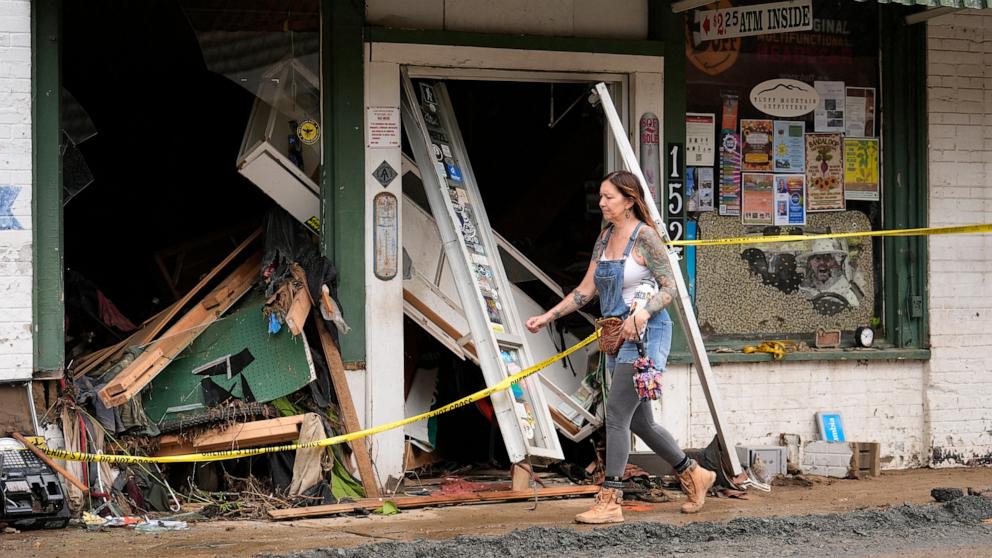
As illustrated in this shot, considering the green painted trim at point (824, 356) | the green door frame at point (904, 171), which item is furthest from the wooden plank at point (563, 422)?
the green door frame at point (904, 171)

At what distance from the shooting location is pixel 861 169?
9203 mm

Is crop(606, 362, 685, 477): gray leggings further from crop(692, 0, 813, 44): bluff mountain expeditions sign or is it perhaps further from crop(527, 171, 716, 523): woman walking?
crop(692, 0, 813, 44): bluff mountain expeditions sign

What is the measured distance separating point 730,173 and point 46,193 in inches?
183

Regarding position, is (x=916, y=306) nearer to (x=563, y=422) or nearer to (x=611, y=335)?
(x=563, y=422)

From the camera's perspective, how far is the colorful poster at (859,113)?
30.1ft

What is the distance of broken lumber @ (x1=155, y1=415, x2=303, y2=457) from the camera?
7.54 m

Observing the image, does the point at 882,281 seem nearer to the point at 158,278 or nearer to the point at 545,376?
the point at 545,376

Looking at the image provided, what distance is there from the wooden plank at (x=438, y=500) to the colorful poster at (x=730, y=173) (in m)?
2.33

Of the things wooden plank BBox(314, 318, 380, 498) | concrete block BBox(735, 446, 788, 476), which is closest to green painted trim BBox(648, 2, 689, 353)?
concrete block BBox(735, 446, 788, 476)

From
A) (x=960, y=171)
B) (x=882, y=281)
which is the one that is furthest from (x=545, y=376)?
(x=960, y=171)

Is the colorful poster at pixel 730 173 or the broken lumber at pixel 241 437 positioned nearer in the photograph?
the broken lumber at pixel 241 437

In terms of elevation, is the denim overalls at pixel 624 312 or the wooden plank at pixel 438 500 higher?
the denim overalls at pixel 624 312

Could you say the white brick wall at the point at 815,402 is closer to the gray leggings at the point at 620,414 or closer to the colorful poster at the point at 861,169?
the colorful poster at the point at 861,169

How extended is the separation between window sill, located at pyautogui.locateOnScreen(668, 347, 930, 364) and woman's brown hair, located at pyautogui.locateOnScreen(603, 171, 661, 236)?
188 centimetres
